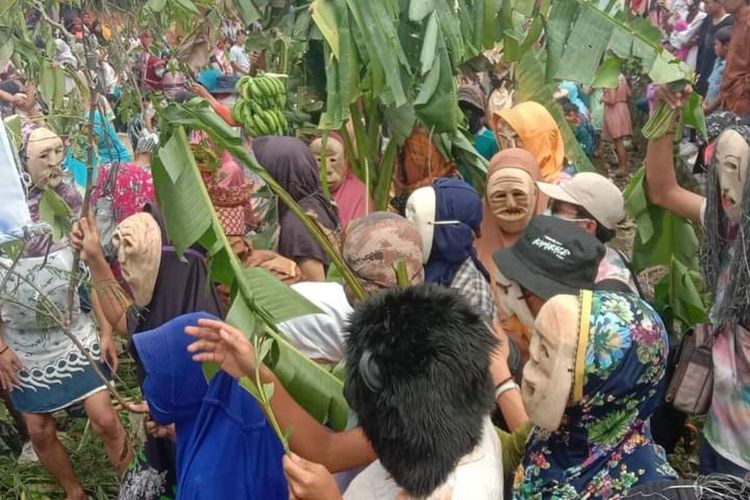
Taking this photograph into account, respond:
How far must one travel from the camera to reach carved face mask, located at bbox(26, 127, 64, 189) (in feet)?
12.4

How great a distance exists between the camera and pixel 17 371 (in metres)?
3.55

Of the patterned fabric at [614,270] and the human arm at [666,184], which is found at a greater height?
the human arm at [666,184]

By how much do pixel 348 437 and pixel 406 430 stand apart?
0.38 m

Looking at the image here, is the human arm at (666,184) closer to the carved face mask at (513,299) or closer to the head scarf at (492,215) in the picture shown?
the head scarf at (492,215)

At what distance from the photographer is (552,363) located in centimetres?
178

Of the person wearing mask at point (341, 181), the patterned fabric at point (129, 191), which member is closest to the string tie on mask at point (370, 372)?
the person wearing mask at point (341, 181)

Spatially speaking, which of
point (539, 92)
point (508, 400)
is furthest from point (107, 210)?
point (508, 400)

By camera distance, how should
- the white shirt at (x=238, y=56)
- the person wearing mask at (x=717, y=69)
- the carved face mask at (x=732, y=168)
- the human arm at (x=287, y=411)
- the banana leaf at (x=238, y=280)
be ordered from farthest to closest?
1. the white shirt at (x=238, y=56)
2. the person wearing mask at (x=717, y=69)
3. the carved face mask at (x=732, y=168)
4. the banana leaf at (x=238, y=280)
5. the human arm at (x=287, y=411)

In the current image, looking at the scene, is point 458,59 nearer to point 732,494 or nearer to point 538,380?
point 538,380

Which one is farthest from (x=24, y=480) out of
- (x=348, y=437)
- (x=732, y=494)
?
(x=732, y=494)

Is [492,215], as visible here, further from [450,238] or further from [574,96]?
[574,96]

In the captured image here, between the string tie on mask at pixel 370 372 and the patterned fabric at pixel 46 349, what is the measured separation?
2.14 m

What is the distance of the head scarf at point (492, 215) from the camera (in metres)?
3.30

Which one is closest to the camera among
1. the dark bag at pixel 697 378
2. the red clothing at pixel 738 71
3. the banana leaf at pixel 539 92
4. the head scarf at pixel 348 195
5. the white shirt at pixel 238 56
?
the dark bag at pixel 697 378
